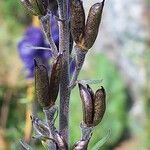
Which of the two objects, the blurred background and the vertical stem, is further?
the blurred background

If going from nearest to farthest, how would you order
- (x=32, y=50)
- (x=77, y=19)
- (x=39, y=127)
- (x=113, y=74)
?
1. (x=77, y=19)
2. (x=39, y=127)
3. (x=32, y=50)
4. (x=113, y=74)

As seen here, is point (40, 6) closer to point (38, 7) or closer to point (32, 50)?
point (38, 7)

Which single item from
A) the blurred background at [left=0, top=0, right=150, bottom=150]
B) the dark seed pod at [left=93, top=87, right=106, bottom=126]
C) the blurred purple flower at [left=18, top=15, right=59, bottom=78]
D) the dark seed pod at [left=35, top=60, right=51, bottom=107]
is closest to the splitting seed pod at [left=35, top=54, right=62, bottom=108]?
the dark seed pod at [left=35, top=60, right=51, bottom=107]

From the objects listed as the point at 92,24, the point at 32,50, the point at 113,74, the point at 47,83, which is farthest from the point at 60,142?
the point at 113,74

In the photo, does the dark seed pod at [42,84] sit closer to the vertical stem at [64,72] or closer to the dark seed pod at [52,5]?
the vertical stem at [64,72]

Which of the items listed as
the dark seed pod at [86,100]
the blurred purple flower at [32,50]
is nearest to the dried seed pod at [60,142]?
the dark seed pod at [86,100]

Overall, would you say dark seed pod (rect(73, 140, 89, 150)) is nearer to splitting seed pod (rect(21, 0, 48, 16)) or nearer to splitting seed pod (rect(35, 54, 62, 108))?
splitting seed pod (rect(35, 54, 62, 108))

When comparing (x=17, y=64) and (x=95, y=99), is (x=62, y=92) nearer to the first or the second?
(x=95, y=99)
